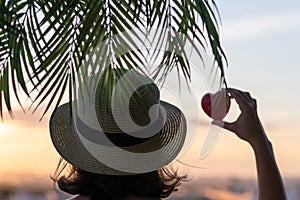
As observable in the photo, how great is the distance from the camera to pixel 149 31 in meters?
1.42

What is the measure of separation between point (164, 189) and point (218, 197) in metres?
0.51

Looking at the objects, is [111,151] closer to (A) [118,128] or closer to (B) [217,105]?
(A) [118,128]

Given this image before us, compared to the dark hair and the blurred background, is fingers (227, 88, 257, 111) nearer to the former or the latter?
the blurred background

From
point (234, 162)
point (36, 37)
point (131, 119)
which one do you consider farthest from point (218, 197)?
point (36, 37)

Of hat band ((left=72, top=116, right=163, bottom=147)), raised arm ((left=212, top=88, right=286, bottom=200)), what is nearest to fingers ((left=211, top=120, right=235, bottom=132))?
raised arm ((left=212, top=88, right=286, bottom=200))

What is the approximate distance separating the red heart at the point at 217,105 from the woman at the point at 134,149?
0.02 metres

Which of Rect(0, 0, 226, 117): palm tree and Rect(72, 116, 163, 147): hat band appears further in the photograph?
Rect(0, 0, 226, 117): palm tree

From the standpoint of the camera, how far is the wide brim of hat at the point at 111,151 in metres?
1.25

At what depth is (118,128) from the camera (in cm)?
127

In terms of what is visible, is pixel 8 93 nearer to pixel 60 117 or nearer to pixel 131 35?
pixel 60 117

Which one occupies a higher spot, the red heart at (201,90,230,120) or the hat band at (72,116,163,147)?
the red heart at (201,90,230,120)

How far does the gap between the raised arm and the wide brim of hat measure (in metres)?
0.10

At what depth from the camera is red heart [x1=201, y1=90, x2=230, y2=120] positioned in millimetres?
1341

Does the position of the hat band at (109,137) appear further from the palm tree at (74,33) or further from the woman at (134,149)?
the palm tree at (74,33)
